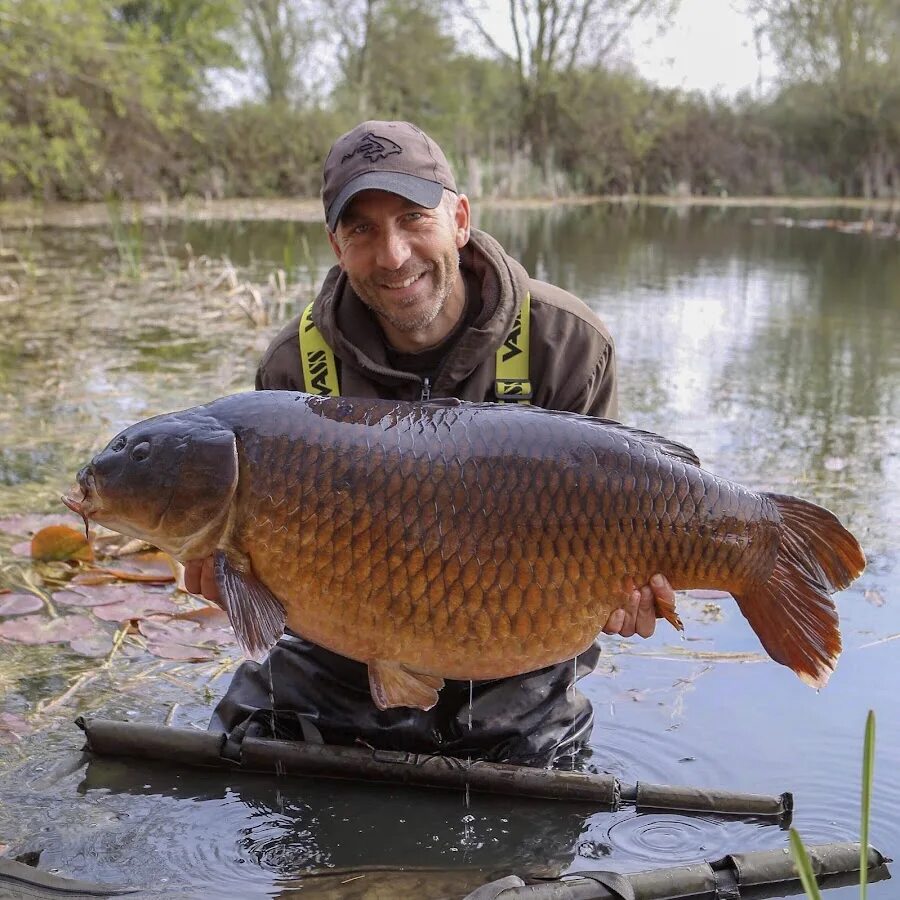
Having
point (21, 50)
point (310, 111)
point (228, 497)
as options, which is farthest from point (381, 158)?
point (310, 111)

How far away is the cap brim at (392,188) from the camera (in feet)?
7.38

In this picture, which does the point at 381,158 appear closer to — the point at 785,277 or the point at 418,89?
the point at 785,277

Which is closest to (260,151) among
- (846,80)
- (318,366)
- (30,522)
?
(846,80)

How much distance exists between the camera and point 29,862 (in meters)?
1.80

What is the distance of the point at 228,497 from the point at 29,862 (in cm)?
66

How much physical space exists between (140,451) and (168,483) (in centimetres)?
8

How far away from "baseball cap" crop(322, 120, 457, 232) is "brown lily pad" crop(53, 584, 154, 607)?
1176mm

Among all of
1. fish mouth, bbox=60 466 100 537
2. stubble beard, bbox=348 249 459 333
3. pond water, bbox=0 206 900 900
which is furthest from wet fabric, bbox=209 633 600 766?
stubble beard, bbox=348 249 459 333

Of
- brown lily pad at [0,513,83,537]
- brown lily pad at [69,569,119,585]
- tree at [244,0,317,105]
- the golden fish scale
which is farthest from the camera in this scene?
tree at [244,0,317,105]

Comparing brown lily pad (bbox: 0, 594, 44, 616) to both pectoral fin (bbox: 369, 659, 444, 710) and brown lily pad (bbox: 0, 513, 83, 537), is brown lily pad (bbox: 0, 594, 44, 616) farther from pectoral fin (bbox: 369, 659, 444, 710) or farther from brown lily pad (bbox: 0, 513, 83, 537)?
pectoral fin (bbox: 369, 659, 444, 710)

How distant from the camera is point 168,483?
183 centimetres

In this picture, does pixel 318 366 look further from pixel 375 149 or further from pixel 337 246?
pixel 375 149

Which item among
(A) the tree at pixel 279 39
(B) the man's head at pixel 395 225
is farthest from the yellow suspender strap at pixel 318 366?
(A) the tree at pixel 279 39

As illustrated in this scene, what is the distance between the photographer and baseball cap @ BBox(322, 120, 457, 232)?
2268mm
